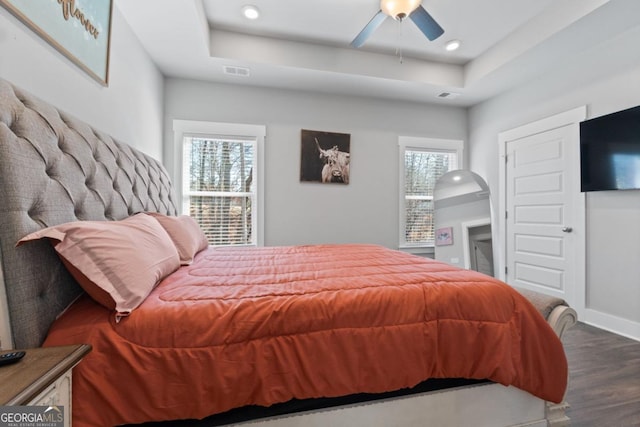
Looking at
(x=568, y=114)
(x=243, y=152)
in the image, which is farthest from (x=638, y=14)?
(x=243, y=152)

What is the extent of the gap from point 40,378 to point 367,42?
3.48 metres

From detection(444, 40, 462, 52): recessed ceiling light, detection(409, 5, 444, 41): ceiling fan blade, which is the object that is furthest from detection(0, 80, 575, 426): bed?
detection(444, 40, 462, 52): recessed ceiling light

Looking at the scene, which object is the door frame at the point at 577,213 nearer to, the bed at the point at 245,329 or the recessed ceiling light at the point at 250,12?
the bed at the point at 245,329

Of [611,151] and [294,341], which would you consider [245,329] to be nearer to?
[294,341]

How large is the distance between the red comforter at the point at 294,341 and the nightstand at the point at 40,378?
0.49 ft

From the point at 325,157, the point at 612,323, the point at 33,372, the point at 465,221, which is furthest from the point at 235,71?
the point at 612,323

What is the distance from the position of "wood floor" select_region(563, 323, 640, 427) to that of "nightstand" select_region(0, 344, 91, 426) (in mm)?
2217

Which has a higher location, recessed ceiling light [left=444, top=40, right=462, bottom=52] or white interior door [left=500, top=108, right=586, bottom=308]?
recessed ceiling light [left=444, top=40, right=462, bottom=52]

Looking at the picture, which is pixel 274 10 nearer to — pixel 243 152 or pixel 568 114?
pixel 243 152

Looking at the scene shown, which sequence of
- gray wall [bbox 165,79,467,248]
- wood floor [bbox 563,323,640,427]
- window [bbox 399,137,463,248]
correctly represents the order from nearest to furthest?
wood floor [bbox 563,323,640,427]
gray wall [bbox 165,79,467,248]
window [bbox 399,137,463,248]

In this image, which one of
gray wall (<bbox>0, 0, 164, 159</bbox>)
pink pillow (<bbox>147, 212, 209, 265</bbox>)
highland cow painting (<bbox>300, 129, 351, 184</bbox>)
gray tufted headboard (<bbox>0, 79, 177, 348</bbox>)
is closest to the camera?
gray tufted headboard (<bbox>0, 79, 177, 348</bbox>)

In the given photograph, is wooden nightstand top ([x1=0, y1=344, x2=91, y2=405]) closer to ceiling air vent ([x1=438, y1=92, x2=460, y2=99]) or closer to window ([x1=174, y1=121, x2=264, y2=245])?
window ([x1=174, y1=121, x2=264, y2=245])

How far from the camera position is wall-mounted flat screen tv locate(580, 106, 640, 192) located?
7.82ft

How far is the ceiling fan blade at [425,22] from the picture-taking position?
2.11m
